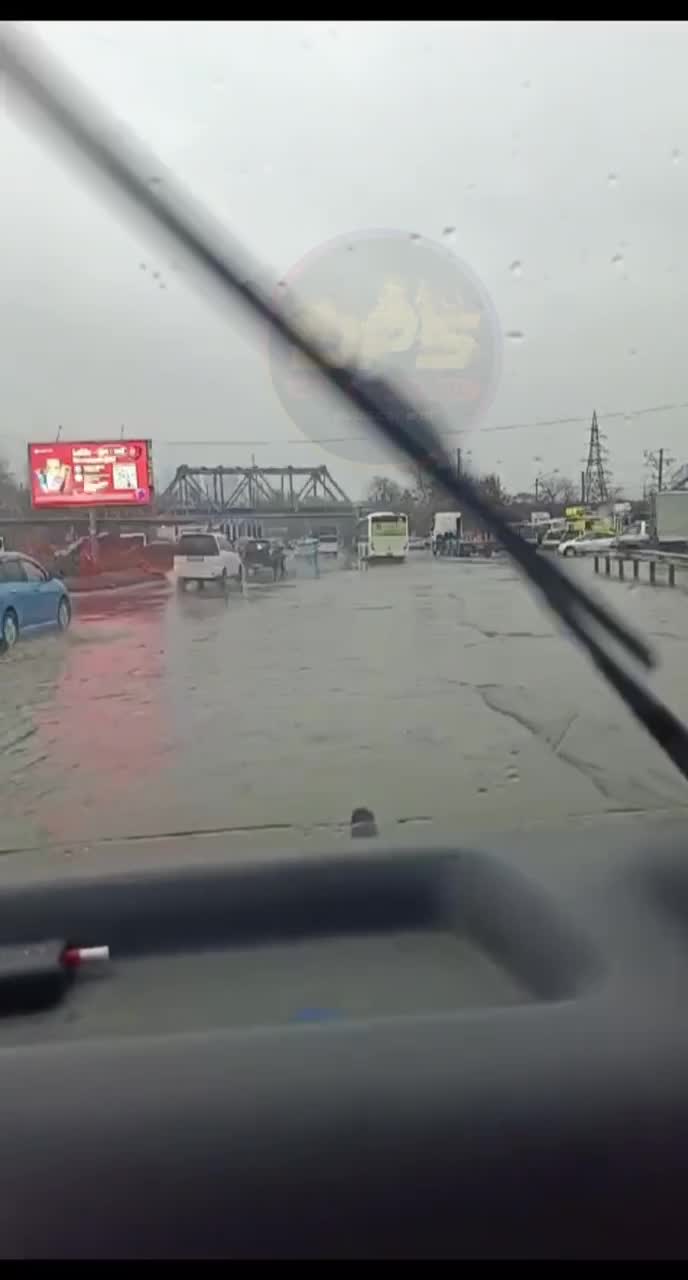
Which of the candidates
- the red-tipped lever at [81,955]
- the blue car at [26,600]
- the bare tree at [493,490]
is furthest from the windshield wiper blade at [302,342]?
the blue car at [26,600]

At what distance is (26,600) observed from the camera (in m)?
17.2

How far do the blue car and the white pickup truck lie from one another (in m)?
6.18

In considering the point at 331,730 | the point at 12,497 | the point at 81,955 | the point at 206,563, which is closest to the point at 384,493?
the point at 81,955

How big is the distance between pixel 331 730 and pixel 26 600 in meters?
9.51

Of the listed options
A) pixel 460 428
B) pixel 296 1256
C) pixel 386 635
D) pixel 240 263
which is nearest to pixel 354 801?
pixel 460 428

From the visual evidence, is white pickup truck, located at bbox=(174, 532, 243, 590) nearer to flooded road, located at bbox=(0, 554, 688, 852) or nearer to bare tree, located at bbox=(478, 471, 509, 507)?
flooded road, located at bbox=(0, 554, 688, 852)

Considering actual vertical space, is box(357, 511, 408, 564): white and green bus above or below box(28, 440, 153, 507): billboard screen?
below

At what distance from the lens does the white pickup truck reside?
25.3 m

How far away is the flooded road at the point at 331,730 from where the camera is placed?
6.18 metres

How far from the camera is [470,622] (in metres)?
16.1

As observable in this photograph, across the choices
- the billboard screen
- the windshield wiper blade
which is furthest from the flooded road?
the billboard screen

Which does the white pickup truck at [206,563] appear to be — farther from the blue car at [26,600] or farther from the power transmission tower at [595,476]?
the power transmission tower at [595,476]

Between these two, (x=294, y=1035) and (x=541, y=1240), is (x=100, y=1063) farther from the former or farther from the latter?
(x=541, y=1240)

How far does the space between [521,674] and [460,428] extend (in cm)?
848
